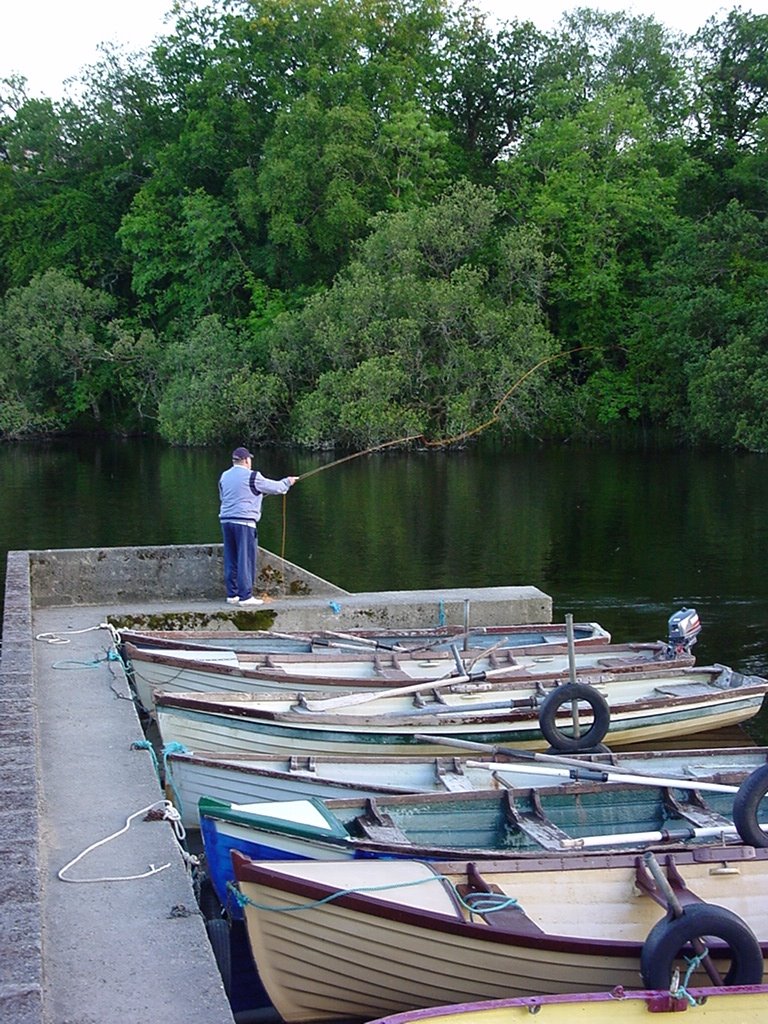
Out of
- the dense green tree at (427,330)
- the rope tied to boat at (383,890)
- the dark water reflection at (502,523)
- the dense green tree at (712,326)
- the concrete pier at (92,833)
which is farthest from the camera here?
the dense green tree at (427,330)

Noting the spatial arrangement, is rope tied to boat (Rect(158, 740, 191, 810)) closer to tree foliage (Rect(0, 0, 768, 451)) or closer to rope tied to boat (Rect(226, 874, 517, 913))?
rope tied to boat (Rect(226, 874, 517, 913))

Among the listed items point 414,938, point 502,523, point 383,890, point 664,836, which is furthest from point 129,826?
point 502,523

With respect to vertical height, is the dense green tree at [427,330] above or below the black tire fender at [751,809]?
above

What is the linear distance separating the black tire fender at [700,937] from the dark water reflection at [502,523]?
407 inches

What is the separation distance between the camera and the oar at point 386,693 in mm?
11406

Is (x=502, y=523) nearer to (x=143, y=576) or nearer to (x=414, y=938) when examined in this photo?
(x=143, y=576)

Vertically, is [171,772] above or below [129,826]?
below

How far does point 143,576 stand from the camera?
16.2 meters

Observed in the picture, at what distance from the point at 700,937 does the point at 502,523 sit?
2378cm

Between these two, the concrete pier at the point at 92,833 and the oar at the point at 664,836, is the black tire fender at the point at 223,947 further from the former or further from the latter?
the oar at the point at 664,836

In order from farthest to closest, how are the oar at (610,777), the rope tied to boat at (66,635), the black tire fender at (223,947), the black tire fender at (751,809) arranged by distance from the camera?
the rope tied to boat at (66,635) → the oar at (610,777) → the black tire fender at (751,809) → the black tire fender at (223,947)

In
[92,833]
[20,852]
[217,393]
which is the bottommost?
[92,833]

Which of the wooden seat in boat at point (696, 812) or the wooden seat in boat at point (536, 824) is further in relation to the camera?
the wooden seat in boat at point (696, 812)

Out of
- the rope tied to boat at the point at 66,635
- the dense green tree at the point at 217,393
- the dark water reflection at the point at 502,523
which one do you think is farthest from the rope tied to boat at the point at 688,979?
the dense green tree at the point at 217,393
